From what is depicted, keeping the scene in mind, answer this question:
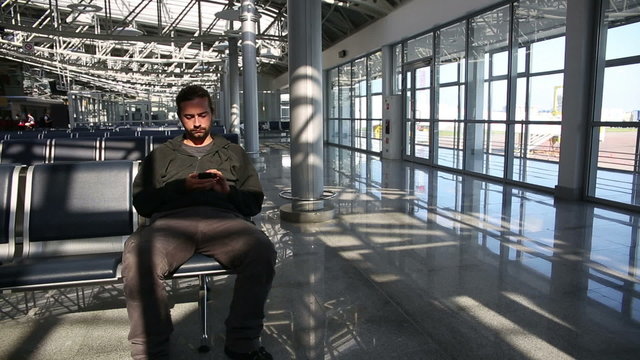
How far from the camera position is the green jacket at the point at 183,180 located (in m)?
2.80

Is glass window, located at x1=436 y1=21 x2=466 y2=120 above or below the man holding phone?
above

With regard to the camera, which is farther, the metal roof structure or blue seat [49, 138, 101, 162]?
the metal roof structure

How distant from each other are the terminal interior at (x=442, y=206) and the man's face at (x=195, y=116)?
1.08 m

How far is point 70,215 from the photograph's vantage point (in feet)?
9.87

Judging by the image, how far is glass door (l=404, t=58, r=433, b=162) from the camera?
1333 centimetres

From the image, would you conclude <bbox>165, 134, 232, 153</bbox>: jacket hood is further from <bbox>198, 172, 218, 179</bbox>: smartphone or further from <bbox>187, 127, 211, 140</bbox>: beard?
<bbox>198, 172, 218, 179</bbox>: smartphone

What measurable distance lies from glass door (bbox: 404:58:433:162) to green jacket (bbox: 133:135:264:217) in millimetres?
10686

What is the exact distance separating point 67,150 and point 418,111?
10381 mm

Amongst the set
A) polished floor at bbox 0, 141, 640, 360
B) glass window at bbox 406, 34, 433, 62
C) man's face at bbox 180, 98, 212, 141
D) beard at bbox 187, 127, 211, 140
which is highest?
glass window at bbox 406, 34, 433, 62

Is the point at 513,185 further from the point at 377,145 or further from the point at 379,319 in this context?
the point at 377,145

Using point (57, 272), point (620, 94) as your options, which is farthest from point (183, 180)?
point (620, 94)

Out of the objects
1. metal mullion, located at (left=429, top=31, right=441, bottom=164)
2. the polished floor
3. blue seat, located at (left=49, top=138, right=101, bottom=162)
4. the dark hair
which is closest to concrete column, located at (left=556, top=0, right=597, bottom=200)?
the polished floor

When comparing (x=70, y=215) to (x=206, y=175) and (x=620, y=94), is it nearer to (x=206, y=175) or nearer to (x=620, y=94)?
(x=206, y=175)

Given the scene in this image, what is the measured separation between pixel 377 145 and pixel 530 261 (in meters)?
13.6
